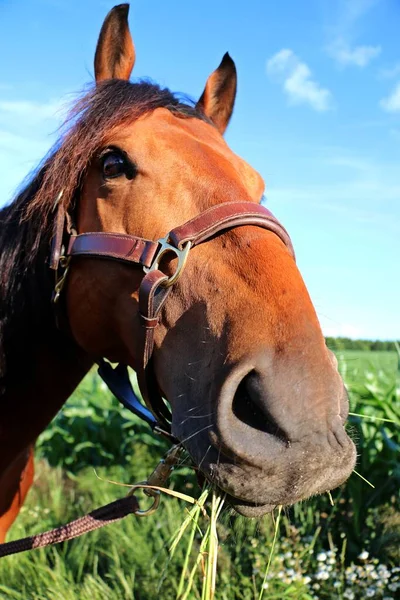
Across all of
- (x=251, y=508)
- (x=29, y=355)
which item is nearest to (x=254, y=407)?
(x=251, y=508)

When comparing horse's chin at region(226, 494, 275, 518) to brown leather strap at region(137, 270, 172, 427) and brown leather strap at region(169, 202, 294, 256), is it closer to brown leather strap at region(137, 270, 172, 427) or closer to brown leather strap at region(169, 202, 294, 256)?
brown leather strap at region(137, 270, 172, 427)

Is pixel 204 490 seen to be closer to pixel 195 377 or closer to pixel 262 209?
pixel 195 377

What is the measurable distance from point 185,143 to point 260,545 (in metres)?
3.14

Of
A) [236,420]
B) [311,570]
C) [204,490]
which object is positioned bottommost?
[311,570]

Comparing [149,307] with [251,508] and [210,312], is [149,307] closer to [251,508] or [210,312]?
[210,312]

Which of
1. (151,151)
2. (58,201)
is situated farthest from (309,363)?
(58,201)

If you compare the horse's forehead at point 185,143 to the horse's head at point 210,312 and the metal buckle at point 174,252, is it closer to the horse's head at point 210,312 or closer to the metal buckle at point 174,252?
the horse's head at point 210,312

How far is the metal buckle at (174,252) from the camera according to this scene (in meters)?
1.97

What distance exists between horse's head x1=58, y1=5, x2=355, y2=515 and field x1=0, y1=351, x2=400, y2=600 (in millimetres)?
839

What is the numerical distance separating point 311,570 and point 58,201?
3.30m

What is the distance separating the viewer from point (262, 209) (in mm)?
2080

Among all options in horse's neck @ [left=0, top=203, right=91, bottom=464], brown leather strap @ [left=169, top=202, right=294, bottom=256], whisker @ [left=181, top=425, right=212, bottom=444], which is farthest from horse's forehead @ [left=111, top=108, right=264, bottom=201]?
whisker @ [left=181, top=425, right=212, bottom=444]

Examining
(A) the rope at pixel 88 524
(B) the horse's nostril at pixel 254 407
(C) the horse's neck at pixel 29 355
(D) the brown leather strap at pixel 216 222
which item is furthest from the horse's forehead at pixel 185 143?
(A) the rope at pixel 88 524

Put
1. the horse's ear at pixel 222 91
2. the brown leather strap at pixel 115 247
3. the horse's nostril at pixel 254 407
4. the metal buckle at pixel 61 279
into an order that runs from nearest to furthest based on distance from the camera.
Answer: the horse's nostril at pixel 254 407 → the brown leather strap at pixel 115 247 → the metal buckle at pixel 61 279 → the horse's ear at pixel 222 91
